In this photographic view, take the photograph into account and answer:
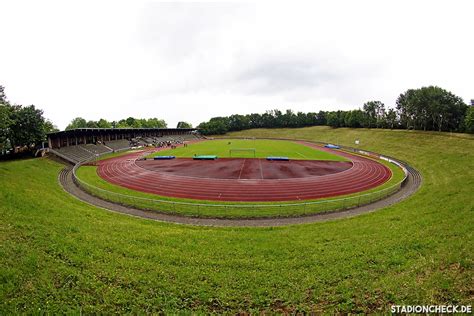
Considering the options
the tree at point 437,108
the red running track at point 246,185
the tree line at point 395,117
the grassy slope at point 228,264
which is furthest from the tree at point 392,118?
the grassy slope at point 228,264

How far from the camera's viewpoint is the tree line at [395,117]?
7544cm

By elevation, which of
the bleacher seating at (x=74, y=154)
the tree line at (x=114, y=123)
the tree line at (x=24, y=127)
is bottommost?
the bleacher seating at (x=74, y=154)

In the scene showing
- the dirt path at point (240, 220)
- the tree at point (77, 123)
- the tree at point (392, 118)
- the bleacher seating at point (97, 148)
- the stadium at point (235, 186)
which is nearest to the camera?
the dirt path at point (240, 220)

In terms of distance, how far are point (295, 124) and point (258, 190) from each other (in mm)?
131259

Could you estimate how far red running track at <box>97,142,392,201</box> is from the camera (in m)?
28.6

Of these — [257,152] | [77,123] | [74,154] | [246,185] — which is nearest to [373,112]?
[257,152]

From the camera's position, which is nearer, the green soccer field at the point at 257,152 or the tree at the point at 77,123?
the green soccer field at the point at 257,152

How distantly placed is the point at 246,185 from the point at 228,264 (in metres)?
21.8

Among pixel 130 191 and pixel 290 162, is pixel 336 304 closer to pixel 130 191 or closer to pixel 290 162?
pixel 130 191

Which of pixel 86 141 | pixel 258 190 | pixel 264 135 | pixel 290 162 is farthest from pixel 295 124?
pixel 258 190

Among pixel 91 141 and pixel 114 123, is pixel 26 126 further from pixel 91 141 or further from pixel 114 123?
pixel 114 123

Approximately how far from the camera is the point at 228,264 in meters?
11.2

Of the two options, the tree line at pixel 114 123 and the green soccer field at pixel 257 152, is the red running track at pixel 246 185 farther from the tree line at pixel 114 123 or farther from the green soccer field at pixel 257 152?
the tree line at pixel 114 123

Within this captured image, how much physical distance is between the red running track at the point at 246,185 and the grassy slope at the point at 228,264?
37.4ft
